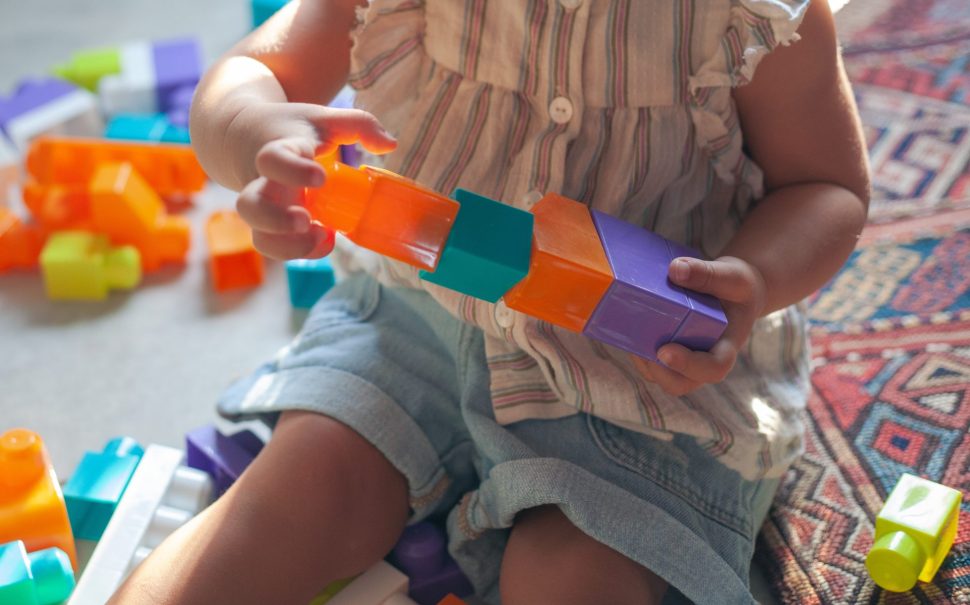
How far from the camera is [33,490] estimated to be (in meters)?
0.75

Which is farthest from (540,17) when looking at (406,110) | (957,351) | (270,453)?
(957,351)

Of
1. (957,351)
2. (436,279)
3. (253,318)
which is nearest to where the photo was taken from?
(436,279)

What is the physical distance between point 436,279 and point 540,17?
23 centimetres

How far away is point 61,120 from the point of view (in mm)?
1244

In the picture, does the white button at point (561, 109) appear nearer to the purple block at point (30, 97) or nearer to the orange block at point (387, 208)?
the orange block at point (387, 208)

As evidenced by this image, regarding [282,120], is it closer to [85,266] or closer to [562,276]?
[562,276]

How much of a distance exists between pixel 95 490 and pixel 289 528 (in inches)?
8.0

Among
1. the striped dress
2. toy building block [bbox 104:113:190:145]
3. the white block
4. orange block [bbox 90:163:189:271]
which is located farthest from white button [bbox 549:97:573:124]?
the white block

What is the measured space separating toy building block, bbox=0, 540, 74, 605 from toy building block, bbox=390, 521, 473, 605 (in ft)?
0.76

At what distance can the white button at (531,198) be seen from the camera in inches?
27.8

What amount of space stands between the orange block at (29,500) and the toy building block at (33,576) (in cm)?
1

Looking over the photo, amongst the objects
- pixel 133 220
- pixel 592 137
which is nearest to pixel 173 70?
pixel 133 220

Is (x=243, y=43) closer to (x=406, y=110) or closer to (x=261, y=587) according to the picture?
(x=406, y=110)

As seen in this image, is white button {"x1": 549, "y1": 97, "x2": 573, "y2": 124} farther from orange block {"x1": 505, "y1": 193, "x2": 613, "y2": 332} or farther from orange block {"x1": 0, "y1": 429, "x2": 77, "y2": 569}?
orange block {"x1": 0, "y1": 429, "x2": 77, "y2": 569}
